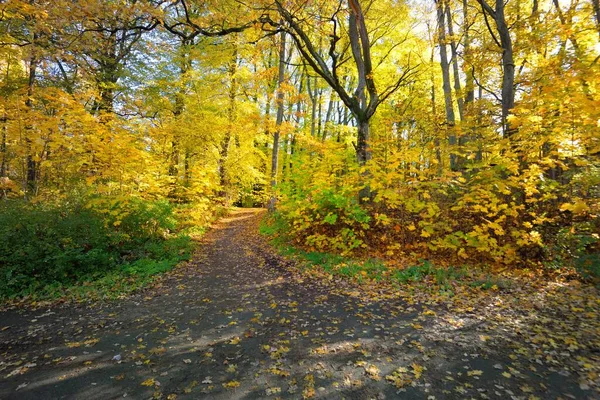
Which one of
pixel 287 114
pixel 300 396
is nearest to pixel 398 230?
pixel 300 396

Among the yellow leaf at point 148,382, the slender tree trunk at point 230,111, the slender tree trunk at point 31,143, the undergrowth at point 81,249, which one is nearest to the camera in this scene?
the yellow leaf at point 148,382

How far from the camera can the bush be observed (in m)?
6.06

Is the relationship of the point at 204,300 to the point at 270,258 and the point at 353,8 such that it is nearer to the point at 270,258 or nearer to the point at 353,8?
the point at 270,258

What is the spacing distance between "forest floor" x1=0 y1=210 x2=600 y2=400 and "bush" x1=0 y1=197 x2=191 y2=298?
1.01 meters

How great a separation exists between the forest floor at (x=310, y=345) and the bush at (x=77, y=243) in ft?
3.31

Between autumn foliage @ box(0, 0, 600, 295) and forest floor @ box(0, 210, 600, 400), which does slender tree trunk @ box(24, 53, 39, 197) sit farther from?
forest floor @ box(0, 210, 600, 400)

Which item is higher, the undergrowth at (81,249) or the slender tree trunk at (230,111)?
the slender tree trunk at (230,111)

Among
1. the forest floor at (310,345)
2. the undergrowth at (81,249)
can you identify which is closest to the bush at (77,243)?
the undergrowth at (81,249)

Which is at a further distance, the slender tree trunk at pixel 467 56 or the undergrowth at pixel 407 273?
the slender tree trunk at pixel 467 56

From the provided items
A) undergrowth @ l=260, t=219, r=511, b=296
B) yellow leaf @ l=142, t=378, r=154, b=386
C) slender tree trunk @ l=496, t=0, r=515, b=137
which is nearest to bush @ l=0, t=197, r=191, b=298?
undergrowth @ l=260, t=219, r=511, b=296

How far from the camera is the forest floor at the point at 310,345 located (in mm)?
3066

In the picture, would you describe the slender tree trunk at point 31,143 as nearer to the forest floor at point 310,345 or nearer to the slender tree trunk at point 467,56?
the forest floor at point 310,345

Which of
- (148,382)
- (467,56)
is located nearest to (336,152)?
(467,56)

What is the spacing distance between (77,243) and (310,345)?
20.4 feet
